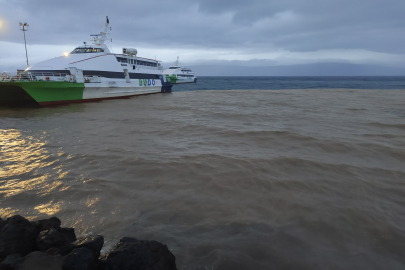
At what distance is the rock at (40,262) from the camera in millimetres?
2090

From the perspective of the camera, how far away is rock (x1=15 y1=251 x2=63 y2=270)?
2.09 meters

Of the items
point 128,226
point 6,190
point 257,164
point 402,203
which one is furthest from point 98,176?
point 402,203

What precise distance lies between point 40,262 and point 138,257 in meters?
0.83

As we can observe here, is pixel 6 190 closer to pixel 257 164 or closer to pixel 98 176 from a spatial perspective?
Result: pixel 98 176

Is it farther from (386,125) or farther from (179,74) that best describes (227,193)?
(179,74)

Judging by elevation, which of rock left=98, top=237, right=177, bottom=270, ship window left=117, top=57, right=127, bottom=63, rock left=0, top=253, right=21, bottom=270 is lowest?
rock left=98, top=237, right=177, bottom=270

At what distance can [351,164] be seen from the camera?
598cm

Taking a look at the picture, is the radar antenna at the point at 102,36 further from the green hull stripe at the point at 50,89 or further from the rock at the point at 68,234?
the rock at the point at 68,234

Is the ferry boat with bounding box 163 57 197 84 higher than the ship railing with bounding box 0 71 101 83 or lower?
higher

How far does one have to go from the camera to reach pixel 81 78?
18297 mm

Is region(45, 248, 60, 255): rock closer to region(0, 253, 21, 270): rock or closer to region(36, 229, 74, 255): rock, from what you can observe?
region(36, 229, 74, 255): rock

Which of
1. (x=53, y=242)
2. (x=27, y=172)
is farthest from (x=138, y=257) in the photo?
(x=27, y=172)

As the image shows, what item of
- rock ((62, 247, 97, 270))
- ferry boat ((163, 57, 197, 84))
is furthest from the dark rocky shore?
ferry boat ((163, 57, 197, 84))

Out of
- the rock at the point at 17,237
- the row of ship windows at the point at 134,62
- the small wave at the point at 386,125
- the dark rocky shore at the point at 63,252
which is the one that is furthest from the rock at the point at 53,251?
the row of ship windows at the point at 134,62
